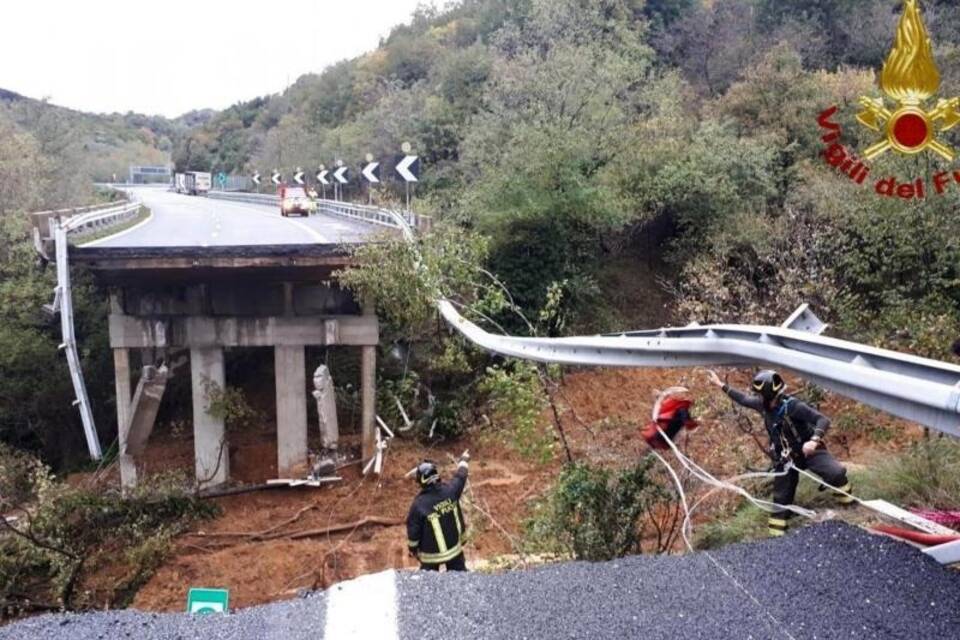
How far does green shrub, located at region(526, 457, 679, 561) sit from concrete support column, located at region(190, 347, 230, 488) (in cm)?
1145

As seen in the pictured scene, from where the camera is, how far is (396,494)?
15.9 meters

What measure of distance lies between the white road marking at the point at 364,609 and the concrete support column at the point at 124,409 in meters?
13.3

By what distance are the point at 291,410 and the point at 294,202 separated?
11.9 metres

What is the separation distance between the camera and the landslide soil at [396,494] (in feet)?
35.9

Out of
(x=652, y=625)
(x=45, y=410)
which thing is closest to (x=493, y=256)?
(x=45, y=410)

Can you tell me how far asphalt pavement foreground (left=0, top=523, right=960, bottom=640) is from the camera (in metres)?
4.21

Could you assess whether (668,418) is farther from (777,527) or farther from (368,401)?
(368,401)

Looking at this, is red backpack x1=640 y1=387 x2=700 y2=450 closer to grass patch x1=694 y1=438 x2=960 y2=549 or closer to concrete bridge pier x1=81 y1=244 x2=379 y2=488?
grass patch x1=694 y1=438 x2=960 y2=549

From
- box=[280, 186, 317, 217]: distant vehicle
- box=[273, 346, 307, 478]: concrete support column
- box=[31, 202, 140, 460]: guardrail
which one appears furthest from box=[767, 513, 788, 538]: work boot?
box=[280, 186, 317, 217]: distant vehicle

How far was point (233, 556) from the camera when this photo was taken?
1321cm

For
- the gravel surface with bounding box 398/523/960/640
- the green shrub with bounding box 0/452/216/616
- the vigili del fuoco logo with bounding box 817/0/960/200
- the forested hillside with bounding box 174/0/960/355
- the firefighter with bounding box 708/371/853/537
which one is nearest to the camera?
the gravel surface with bounding box 398/523/960/640

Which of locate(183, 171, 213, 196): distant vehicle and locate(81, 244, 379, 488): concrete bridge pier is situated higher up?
locate(183, 171, 213, 196): distant vehicle

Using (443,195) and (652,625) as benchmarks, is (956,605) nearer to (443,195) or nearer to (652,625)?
(652,625)

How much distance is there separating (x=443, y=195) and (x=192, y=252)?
44.1 feet
